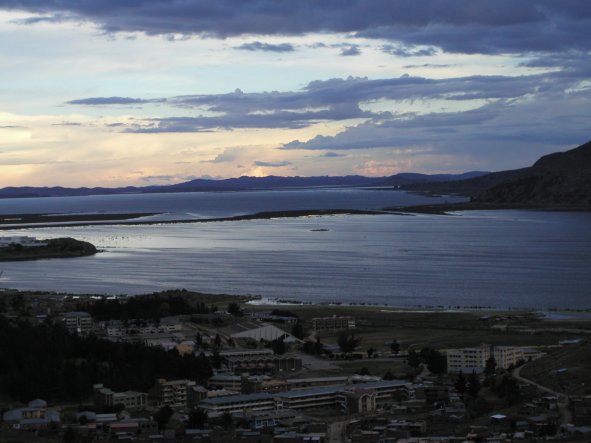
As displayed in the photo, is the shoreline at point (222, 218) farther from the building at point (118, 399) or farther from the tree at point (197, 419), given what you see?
the tree at point (197, 419)

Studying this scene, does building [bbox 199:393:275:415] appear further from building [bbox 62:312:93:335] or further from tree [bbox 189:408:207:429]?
building [bbox 62:312:93:335]

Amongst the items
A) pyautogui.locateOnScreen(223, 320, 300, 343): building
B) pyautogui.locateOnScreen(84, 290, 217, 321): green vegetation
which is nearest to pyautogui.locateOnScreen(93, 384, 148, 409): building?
pyautogui.locateOnScreen(223, 320, 300, 343): building

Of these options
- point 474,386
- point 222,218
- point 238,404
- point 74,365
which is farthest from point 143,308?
point 222,218

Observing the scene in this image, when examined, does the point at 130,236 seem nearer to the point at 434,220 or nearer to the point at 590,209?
the point at 434,220

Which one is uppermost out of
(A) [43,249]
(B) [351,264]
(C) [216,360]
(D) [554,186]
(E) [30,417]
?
(D) [554,186]

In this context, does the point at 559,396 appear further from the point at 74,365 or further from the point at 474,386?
the point at 74,365

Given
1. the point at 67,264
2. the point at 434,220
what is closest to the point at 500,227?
the point at 434,220

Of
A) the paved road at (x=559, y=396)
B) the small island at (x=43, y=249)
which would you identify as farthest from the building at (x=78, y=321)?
the small island at (x=43, y=249)
